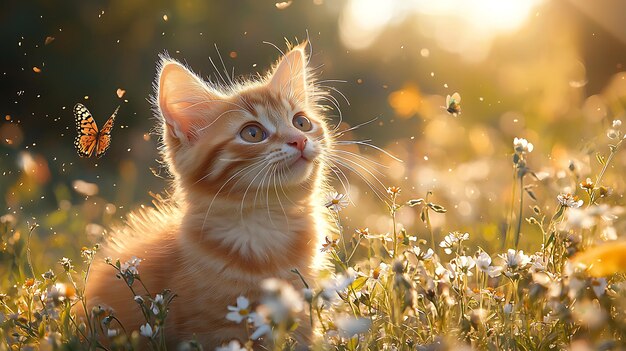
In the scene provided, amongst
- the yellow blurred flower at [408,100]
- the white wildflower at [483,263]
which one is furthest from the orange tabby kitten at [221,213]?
the yellow blurred flower at [408,100]

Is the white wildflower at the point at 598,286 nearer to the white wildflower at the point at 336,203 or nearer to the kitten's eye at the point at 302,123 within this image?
the white wildflower at the point at 336,203

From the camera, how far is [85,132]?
10.2 feet

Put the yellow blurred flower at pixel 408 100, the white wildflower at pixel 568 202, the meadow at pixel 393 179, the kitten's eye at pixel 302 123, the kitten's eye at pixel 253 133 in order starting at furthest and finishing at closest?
the yellow blurred flower at pixel 408 100
the kitten's eye at pixel 302 123
the kitten's eye at pixel 253 133
the white wildflower at pixel 568 202
the meadow at pixel 393 179

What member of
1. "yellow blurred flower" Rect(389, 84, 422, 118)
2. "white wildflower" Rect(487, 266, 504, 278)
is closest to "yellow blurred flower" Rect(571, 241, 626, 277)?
"white wildflower" Rect(487, 266, 504, 278)

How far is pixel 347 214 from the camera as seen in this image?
4.24 meters

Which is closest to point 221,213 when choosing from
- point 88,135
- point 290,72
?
point 290,72

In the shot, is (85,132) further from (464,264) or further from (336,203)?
(464,264)

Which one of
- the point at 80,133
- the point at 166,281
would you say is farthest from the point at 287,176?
the point at 80,133

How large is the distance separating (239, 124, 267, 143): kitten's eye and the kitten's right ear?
0.64 feet

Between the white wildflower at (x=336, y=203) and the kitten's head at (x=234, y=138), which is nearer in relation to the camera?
the white wildflower at (x=336, y=203)

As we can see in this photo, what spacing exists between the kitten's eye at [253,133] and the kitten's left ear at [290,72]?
374 millimetres

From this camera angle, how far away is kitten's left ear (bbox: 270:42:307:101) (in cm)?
289

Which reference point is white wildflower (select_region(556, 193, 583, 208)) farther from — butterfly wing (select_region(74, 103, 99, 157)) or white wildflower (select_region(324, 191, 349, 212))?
butterfly wing (select_region(74, 103, 99, 157))

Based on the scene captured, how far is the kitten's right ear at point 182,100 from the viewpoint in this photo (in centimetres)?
246
